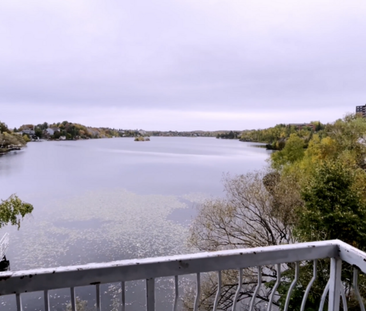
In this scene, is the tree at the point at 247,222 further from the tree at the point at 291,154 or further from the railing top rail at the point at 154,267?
the tree at the point at 291,154

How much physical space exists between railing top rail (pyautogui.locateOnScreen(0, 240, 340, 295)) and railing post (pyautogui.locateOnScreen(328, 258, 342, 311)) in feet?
0.11

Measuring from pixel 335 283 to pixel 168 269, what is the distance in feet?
2.33

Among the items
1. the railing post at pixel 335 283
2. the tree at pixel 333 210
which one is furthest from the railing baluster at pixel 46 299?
the tree at pixel 333 210

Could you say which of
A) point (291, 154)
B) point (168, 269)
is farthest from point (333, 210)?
point (291, 154)

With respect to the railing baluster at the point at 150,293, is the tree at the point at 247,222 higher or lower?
lower

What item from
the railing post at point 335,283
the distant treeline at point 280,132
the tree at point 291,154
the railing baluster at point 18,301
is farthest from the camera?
the distant treeline at point 280,132

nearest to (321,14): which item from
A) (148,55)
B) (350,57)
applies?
(350,57)

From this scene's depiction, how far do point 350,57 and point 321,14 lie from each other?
494 cm

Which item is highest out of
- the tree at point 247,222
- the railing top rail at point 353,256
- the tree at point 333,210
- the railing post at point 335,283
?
the railing top rail at point 353,256

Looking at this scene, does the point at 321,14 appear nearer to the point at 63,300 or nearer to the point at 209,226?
the point at 209,226

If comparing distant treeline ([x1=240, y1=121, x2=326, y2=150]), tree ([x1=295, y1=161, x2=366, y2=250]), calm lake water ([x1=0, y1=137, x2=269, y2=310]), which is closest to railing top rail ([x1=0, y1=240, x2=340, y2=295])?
tree ([x1=295, y1=161, x2=366, y2=250])

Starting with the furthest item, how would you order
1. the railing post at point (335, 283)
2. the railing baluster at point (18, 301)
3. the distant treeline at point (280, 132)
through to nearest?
the distant treeline at point (280, 132), the railing post at point (335, 283), the railing baluster at point (18, 301)

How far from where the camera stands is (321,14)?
7.17 meters

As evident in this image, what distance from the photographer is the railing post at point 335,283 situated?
1048mm
